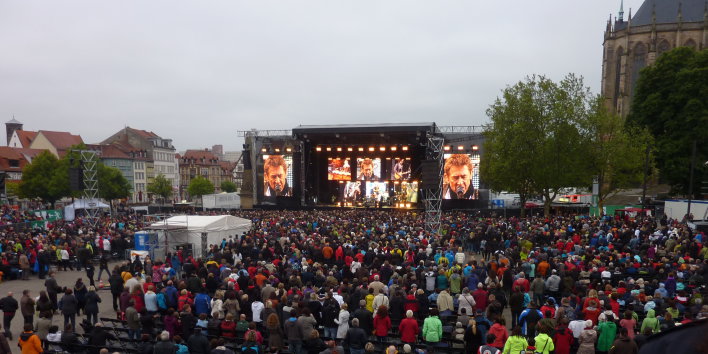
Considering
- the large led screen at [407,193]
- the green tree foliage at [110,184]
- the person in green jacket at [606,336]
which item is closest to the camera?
the person in green jacket at [606,336]

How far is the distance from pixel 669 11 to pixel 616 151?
3237cm

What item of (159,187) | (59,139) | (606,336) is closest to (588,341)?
(606,336)

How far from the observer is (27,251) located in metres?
16.7

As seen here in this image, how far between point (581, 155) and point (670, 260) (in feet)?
62.9

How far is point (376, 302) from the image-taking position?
9.03 m

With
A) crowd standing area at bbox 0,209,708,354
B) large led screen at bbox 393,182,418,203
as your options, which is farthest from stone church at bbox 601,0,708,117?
crowd standing area at bbox 0,209,708,354

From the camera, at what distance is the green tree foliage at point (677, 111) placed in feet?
100.0

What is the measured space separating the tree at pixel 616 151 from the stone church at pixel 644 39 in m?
19.3

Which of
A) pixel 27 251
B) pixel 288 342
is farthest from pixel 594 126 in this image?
pixel 27 251

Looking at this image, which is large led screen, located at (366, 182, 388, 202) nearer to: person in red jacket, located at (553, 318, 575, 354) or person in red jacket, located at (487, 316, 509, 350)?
person in red jacket, located at (553, 318, 575, 354)

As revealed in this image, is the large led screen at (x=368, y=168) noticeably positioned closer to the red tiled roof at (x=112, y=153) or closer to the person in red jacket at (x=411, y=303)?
the person in red jacket at (x=411, y=303)

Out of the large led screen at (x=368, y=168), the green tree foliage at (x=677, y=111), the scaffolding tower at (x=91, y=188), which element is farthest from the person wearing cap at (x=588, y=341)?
the large led screen at (x=368, y=168)

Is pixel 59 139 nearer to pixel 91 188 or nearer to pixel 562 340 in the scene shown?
pixel 91 188

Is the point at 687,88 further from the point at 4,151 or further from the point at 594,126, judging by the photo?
the point at 4,151
